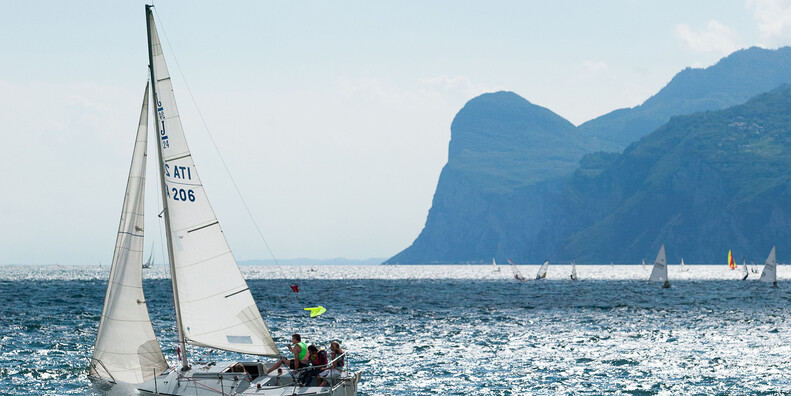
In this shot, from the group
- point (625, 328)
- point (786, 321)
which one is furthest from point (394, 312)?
point (786, 321)

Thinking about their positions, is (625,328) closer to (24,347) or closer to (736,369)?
(736,369)

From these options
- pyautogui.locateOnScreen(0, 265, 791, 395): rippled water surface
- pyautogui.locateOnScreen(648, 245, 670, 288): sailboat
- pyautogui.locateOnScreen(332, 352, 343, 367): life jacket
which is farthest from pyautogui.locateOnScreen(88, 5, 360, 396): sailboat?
pyautogui.locateOnScreen(648, 245, 670, 288): sailboat

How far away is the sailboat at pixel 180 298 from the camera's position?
23.6m

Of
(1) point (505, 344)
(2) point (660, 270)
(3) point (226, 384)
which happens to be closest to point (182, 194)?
(3) point (226, 384)

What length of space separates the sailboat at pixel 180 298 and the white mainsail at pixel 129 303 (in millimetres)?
29

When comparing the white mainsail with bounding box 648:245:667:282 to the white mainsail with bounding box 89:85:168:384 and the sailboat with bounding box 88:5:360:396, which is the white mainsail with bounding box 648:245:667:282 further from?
the white mainsail with bounding box 89:85:168:384

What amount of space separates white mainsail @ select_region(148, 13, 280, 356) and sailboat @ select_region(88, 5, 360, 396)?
28 mm

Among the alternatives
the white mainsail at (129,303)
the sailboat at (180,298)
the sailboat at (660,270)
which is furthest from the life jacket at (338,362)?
the sailboat at (660,270)

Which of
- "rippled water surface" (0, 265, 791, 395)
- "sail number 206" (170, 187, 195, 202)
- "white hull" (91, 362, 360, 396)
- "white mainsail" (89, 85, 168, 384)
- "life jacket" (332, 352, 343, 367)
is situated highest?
"sail number 206" (170, 187, 195, 202)

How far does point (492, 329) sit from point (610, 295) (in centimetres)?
5072

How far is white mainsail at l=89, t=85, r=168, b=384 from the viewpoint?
78.7ft

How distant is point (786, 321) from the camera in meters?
63.7

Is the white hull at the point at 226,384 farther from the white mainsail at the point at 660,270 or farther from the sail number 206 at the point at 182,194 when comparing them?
the white mainsail at the point at 660,270

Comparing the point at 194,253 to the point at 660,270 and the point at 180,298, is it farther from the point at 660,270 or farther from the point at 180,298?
the point at 660,270
